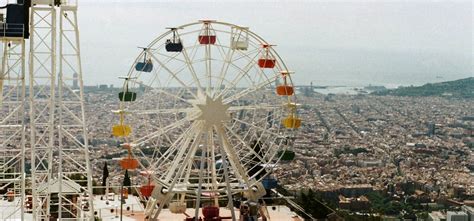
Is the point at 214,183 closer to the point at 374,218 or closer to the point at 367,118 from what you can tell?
the point at 374,218

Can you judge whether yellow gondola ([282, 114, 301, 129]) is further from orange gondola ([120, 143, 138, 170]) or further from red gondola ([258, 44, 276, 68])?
orange gondola ([120, 143, 138, 170])

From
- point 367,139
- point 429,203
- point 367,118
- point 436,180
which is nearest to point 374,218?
point 429,203

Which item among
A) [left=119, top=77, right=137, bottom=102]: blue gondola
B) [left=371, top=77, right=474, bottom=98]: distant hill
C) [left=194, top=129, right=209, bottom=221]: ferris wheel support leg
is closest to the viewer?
[left=194, top=129, right=209, bottom=221]: ferris wheel support leg

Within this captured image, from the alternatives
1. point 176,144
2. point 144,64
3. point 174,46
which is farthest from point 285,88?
point 144,64

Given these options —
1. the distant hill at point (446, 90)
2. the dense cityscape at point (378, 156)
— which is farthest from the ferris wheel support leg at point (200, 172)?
the distant hill at point (446, 90)

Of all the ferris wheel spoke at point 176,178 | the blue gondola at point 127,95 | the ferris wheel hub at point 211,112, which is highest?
the blue gondola at point 127,95

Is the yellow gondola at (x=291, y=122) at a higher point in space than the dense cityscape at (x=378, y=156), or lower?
higher

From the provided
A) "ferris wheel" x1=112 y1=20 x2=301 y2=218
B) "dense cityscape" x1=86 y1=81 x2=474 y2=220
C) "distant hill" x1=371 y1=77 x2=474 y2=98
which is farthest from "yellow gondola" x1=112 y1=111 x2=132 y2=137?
"distant hill" x1=371 y1=77 x2=474 y2=98

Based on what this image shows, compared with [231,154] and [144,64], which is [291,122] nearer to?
[231,154]

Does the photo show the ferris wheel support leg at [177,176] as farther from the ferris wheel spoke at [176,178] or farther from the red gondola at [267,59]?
the red gondola at [267,59]
